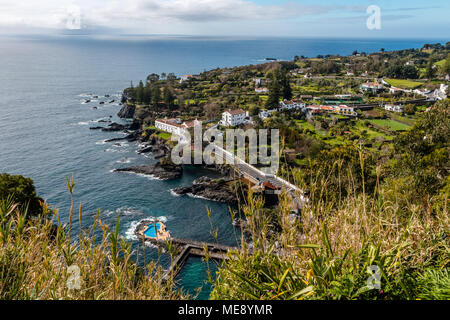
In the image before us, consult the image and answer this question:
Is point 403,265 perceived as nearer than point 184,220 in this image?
Yes

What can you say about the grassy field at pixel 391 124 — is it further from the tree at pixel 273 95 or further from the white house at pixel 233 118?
the white house at pixel 233 118

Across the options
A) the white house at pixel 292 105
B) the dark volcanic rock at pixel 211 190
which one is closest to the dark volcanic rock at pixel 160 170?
the dark volcanic rock at pixel 211 190

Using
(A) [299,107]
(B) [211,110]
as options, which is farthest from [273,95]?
(B) [211,110]

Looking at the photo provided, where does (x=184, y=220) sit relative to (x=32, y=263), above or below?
below

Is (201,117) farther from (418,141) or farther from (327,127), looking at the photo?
(418,141)

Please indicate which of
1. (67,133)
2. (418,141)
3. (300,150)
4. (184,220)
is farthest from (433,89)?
(67,133)

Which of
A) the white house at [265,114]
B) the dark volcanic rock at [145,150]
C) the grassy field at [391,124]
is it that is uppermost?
the white house at [265,114]

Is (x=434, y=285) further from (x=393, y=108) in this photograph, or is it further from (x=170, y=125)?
(x=393, y=108)
